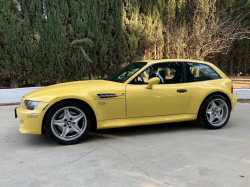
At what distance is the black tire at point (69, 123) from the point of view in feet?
11.7

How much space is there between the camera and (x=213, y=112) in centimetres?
457

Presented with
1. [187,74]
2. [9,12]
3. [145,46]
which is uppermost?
[9,12]

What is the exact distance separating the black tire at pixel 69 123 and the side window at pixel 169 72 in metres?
1.55

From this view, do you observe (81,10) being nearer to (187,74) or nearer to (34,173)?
(187,74)

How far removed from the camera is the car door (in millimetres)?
3955

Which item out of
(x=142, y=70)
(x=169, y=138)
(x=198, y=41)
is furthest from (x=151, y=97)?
(x=198, y=41)

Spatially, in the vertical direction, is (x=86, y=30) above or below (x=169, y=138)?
above

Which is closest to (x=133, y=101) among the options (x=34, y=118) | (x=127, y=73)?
(x=127, y=73)

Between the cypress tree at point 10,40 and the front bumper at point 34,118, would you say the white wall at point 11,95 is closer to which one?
the cypress tree at point 10,40

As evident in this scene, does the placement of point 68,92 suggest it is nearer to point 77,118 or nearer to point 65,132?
point 77,118

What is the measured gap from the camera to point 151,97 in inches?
159

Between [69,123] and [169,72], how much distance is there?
2240 mm

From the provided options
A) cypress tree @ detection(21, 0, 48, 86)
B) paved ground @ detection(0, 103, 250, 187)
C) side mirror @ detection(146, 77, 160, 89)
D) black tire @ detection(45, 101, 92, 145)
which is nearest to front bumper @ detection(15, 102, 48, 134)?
black tire @ detection(45, 101, 92, 145)

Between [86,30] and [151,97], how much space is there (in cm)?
561
